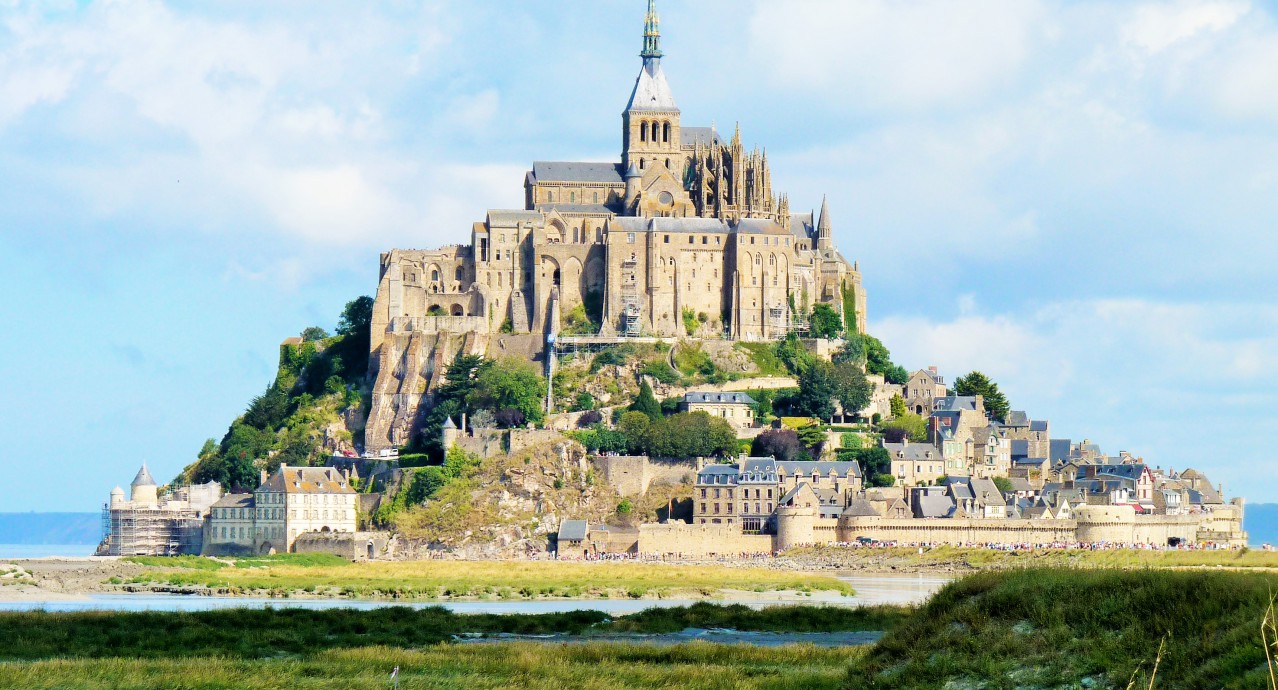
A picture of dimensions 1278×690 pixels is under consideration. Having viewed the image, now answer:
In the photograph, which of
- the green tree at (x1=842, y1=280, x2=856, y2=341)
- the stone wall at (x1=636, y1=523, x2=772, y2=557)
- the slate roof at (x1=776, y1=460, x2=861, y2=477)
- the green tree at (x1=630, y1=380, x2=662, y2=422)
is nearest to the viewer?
the stone wall at (x1=636, y1=523, x2=772, y2=557)

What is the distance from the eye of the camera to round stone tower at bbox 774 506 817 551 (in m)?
96.6

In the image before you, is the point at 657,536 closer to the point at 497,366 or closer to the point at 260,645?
the point at 497,366

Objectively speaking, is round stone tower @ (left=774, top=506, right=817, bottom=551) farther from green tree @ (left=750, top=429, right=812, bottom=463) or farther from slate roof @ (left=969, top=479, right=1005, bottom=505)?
slate roof @ (left=969, top=479, right=1005, bottom=505)

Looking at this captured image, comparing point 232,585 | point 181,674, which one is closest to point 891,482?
point 232,585

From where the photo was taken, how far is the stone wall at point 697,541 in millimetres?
96312

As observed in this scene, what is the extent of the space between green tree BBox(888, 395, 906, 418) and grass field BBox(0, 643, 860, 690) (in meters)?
75.3

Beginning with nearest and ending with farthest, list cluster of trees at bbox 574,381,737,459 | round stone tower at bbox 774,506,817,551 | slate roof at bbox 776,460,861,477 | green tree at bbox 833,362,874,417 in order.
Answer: round stone tower at bbox 774,506,817,551, slate roof at bbox 776,460,861,477, cluster of trees at bbox 574,381,737,459, green tree at bbox 833,362,874,417

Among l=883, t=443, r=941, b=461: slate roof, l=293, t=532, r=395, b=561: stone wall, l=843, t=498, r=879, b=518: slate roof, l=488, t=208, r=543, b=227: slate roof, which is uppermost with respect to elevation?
l=488, t=208, r=543, b=227: slate roof

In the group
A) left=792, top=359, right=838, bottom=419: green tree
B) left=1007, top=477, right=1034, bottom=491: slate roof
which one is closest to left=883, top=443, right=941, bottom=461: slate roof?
left=792, top=359, right=838, bottom=419: green tree

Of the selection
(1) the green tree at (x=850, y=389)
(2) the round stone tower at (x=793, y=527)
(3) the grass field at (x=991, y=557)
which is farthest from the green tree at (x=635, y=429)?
(1) the green tree at (x=850, y=389)

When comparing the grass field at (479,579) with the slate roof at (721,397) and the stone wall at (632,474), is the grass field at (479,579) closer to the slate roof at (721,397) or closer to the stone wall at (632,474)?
the stone wall at (632,474)

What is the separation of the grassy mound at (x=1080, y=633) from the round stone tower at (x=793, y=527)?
226 feet

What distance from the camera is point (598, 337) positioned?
366 feet

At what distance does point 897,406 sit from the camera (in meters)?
113
